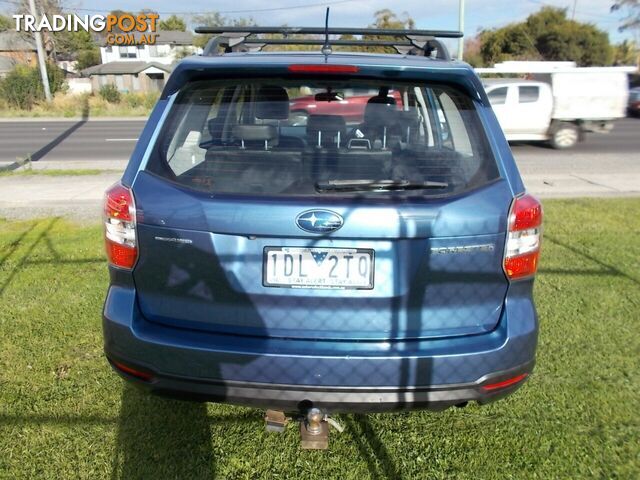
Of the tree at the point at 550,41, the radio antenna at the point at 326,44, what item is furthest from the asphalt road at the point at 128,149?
the tree at the point at 550,41

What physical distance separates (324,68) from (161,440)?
6.16 ft

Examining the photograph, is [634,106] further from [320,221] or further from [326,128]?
[320,221]

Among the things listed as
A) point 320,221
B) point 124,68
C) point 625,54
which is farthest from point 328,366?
point 625,54

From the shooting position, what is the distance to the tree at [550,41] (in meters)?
50.6

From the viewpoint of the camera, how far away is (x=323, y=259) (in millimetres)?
2072

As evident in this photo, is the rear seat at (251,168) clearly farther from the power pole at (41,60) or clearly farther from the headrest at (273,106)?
the power pole at (41,60)

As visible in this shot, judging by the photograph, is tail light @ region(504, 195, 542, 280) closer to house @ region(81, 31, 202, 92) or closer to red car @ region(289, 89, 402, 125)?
red car @ region(289, 89, 402, 125)

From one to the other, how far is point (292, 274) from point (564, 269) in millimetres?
3622

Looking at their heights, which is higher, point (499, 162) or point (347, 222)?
point (499, 162)

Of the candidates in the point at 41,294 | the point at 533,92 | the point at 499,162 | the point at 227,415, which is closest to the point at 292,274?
the point at 499,162

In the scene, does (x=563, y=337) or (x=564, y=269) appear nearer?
(x=563, y=337)

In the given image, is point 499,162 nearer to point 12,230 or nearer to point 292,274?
point 292,274

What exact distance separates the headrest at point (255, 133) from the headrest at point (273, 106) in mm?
49

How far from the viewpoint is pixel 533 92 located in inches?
571
